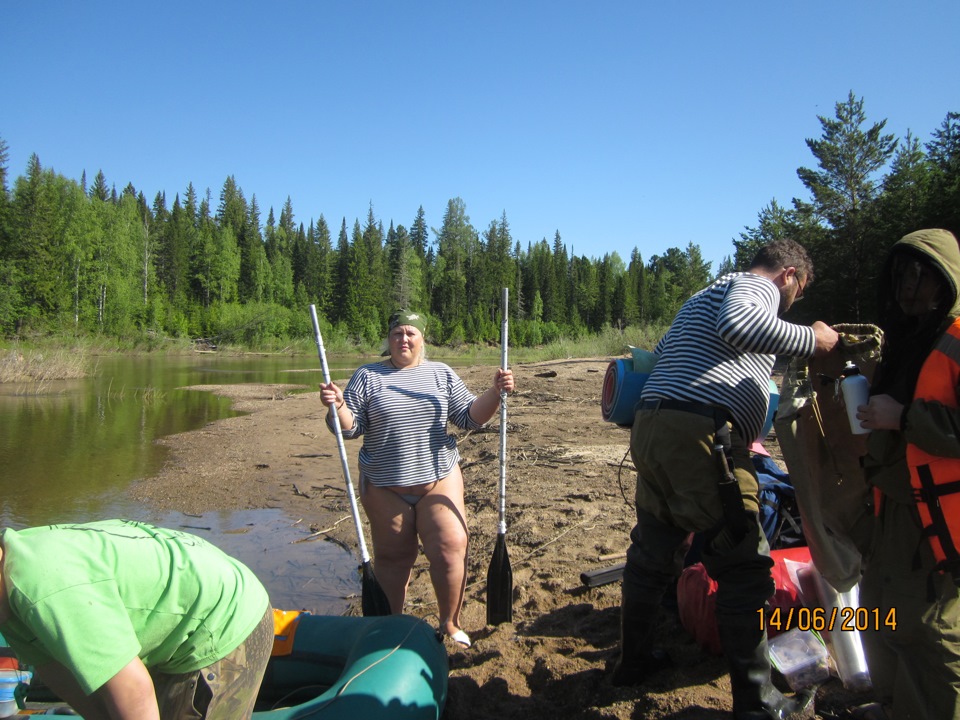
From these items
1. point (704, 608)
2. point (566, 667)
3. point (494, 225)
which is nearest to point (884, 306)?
point (704, 608)

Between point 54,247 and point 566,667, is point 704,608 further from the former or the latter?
point 54,247

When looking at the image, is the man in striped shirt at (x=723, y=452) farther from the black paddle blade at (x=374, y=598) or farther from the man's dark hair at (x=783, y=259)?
the black paddle blade at (x=374, y=598)

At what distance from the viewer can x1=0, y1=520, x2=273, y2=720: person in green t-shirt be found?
1646mm

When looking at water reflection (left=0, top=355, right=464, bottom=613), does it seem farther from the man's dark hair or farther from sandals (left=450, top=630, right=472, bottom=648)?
the man's dark hair

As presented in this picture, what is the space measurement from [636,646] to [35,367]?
87.7 ft

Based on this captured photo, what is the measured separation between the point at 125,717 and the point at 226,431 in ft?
43.8

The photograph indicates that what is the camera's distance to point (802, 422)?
2816 mm

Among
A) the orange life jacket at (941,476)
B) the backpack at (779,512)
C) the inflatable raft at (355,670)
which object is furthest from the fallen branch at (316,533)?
the orange life jacket at (941,476)

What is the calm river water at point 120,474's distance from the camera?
6094mm

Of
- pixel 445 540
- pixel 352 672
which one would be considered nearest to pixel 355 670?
pixel 352 672

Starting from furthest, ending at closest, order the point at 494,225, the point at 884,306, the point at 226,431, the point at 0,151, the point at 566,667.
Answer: the point at 494,225 < the point at 0,151 < the point at 226,431 < the point at 566,667 < the point at 884,306

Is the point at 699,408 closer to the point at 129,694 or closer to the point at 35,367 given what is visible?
the point at 129,694

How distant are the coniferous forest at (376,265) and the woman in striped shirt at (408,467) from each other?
29644mm

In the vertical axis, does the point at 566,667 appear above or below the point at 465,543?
below
